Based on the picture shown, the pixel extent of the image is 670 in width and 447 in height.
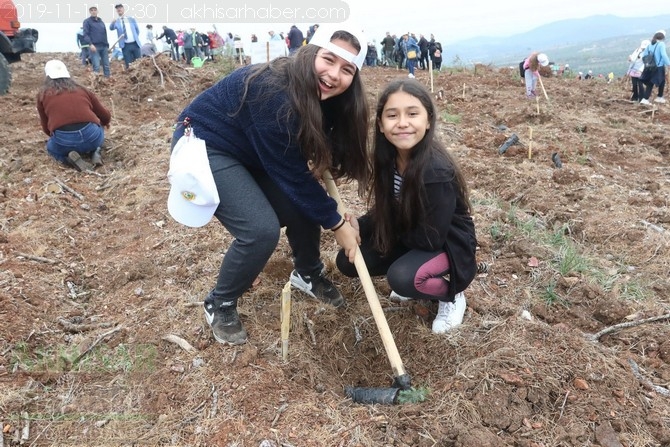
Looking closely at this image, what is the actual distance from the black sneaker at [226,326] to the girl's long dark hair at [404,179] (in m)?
0.84

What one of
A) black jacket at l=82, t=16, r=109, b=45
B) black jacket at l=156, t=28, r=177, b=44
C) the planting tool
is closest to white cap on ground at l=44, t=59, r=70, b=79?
the planting tool

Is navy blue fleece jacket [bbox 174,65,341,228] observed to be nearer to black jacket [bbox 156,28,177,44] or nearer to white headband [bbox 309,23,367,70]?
white headband [bbox 309,23,367,70]

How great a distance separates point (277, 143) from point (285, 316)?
739 mm

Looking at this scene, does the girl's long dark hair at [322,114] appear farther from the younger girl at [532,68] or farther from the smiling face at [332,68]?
the younger girl at [532,68]

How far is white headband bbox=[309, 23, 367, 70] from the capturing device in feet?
6.24

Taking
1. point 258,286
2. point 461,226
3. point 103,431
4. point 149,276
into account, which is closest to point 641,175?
point 461,226

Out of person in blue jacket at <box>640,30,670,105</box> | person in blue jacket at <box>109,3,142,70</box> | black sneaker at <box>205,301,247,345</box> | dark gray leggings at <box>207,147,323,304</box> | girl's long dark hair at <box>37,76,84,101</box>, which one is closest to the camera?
dark gray leggings at <box>207,147,323,304</box>

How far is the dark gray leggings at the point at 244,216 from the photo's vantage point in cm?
212

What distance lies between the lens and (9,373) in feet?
7.38

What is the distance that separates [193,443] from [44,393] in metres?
0.82

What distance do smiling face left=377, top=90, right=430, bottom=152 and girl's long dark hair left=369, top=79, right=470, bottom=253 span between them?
2 cm

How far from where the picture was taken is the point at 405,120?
2.15 metres

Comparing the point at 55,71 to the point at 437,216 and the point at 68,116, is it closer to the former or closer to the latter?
the point at 68,116

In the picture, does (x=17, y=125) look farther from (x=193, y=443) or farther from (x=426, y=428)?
(x=426, y=428)
